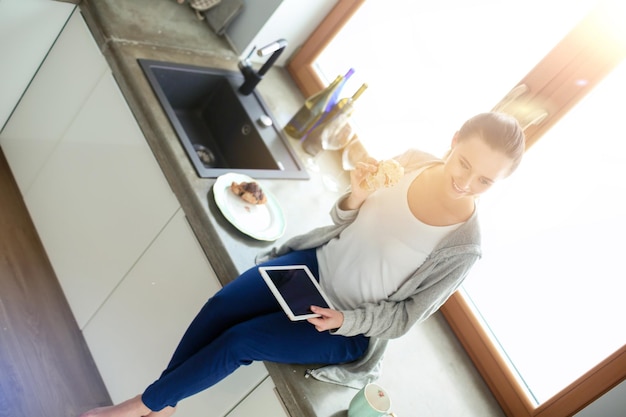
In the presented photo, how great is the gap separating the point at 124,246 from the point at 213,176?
0.39 m

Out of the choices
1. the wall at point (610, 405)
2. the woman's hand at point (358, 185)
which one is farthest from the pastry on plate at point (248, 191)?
the wall at point (610, 405)

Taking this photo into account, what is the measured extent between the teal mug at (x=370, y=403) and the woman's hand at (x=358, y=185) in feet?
1.49

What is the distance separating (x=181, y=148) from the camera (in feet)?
4.67

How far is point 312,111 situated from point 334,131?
4.6 inches

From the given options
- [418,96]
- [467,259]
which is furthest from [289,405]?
[418,96]

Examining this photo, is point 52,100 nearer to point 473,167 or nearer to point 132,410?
point 132,410

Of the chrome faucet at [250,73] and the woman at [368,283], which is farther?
the chrome faucet at [250,73]

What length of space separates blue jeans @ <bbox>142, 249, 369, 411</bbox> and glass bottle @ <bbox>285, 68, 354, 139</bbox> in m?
0.69

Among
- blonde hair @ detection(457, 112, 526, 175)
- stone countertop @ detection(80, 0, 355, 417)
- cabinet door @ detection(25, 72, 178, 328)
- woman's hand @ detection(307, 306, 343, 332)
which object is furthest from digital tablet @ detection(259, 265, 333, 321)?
blonde hair @ detection(457, 112, 526, 175)

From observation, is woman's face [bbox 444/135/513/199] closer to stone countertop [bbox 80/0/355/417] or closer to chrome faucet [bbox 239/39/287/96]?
stone countertop [bbox 80/0/355/417]

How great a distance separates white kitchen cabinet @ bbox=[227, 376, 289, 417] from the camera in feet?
3.74

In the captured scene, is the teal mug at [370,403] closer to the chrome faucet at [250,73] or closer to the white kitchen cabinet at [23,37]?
the chrome faucet at [250,73]

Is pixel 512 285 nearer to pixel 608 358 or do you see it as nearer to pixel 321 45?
pixel 608 358

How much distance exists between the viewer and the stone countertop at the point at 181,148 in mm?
1159
